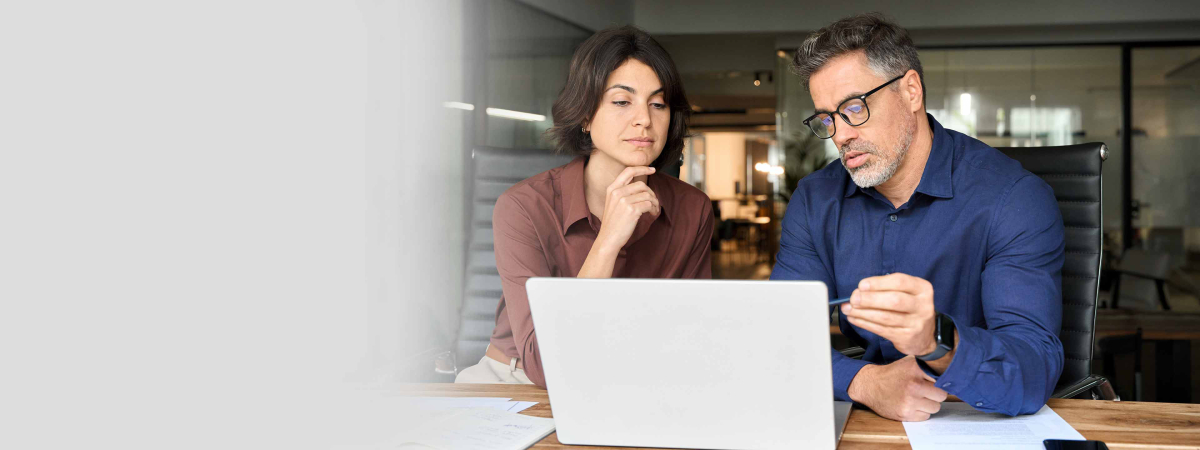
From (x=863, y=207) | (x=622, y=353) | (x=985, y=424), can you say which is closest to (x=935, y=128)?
(x=863, y=207)

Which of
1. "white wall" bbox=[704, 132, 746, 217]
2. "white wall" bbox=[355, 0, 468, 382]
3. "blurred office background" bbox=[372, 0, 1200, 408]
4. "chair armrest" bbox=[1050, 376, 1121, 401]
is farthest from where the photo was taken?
"white wall" bbox=[704, 132, 746, 217]

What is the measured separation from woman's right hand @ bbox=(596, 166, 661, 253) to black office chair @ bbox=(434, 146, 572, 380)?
2.07ft

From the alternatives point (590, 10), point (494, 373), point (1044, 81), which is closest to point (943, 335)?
point (494, 373)

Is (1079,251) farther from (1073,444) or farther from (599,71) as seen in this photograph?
(599,71)

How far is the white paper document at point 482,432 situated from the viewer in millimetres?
1076

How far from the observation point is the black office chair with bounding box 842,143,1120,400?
1.77 metres

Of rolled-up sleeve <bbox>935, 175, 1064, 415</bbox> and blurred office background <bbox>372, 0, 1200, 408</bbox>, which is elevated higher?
blurred office background <bbox>372, 0, 1200, 408</bbox>

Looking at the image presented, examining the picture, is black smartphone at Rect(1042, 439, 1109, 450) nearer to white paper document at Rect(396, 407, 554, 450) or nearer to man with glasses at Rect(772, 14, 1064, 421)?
man with glasses at Rect(772, 14, 1064, 421)

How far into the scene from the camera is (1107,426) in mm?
1109

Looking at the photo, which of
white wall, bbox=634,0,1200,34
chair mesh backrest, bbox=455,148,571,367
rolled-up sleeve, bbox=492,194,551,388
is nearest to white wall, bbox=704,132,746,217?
white wall, bbox=634,0,1200,34

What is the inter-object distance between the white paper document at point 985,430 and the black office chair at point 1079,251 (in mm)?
575

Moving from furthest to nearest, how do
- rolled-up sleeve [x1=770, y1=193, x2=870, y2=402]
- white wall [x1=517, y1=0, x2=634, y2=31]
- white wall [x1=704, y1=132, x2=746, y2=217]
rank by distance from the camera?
→ white wall [x1=704, y1=132, x2=746, y2=217] → white wall [x1=517, y1=0, x2=634, y2=31] → rolled-up sleeve [x1=770, y1=193, x2=870, y2=402]

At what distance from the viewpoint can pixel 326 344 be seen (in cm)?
229

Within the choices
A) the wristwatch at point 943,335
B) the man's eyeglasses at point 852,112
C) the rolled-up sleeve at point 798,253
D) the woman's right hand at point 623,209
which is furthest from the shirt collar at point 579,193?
the wristwatch at point 943,335
